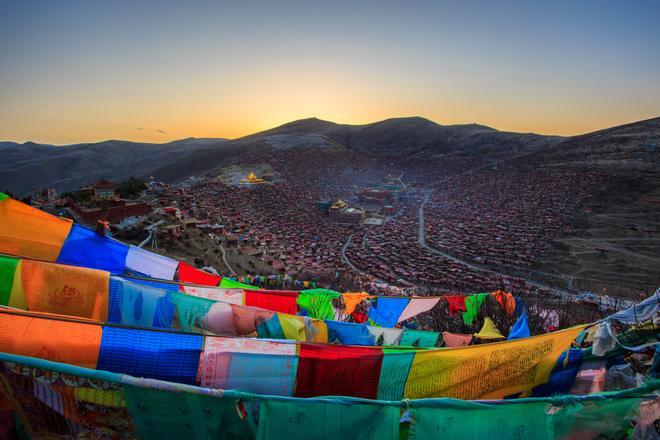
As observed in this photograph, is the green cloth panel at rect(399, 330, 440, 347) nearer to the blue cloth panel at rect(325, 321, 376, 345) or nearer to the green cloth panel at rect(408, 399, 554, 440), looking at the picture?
the blue cloth panel at rect(325, 321, 376, 345)

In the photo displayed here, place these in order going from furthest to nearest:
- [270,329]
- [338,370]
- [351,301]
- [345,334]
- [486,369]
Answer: [351,301]
[345,334]
[270,329]
[486,369]
[338,370]

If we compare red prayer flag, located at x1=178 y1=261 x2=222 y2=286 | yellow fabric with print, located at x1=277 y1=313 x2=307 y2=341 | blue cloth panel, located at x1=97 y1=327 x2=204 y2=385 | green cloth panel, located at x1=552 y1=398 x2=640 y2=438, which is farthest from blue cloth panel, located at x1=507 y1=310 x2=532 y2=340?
red prayer flag, located at x1=178 y1=261 x2=222 y2=286

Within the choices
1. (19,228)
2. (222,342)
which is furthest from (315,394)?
(19,228)

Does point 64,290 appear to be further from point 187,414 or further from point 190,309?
point 187,414

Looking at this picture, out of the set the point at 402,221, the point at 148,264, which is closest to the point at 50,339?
the point at 148,264

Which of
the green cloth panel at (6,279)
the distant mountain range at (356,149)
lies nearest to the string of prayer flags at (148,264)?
the green cloth panel at (6,279)

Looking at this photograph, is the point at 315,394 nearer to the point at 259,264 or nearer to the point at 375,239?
the point at 259,264
